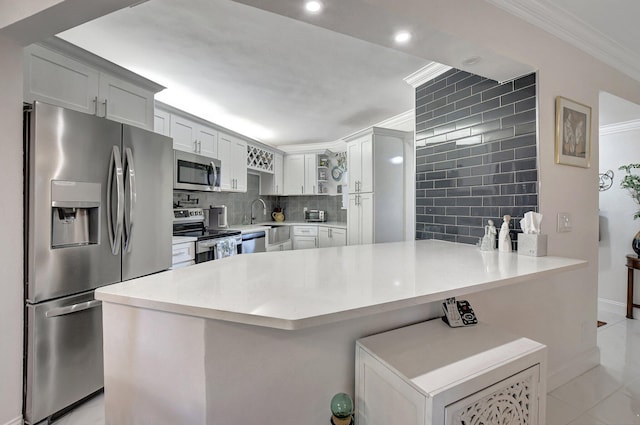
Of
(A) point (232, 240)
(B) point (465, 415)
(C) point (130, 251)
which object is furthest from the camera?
(A) point (232, 240)

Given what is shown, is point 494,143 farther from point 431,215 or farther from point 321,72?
point 321,72

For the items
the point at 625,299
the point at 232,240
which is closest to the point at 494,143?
the point at 232,240

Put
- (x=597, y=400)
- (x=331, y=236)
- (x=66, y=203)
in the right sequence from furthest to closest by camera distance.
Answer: (x=331, y=236), (x=597, y=400), (x=66, y=203)

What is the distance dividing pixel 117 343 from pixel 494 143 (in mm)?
2333

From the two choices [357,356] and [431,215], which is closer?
[357,356]

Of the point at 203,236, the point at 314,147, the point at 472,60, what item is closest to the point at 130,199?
the point at 203,236

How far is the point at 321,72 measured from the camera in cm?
255

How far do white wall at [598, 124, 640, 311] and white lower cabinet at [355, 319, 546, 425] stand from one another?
3466 millimetres

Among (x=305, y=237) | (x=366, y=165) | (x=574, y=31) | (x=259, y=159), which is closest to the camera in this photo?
(x=574, y=31)

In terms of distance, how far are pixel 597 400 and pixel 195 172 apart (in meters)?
3.88

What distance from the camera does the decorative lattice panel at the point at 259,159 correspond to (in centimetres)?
464

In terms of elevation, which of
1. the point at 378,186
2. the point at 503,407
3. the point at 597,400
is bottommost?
the point at 597,400

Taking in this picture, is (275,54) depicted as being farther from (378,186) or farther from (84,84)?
(378,186)

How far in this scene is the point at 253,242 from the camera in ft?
13.1
